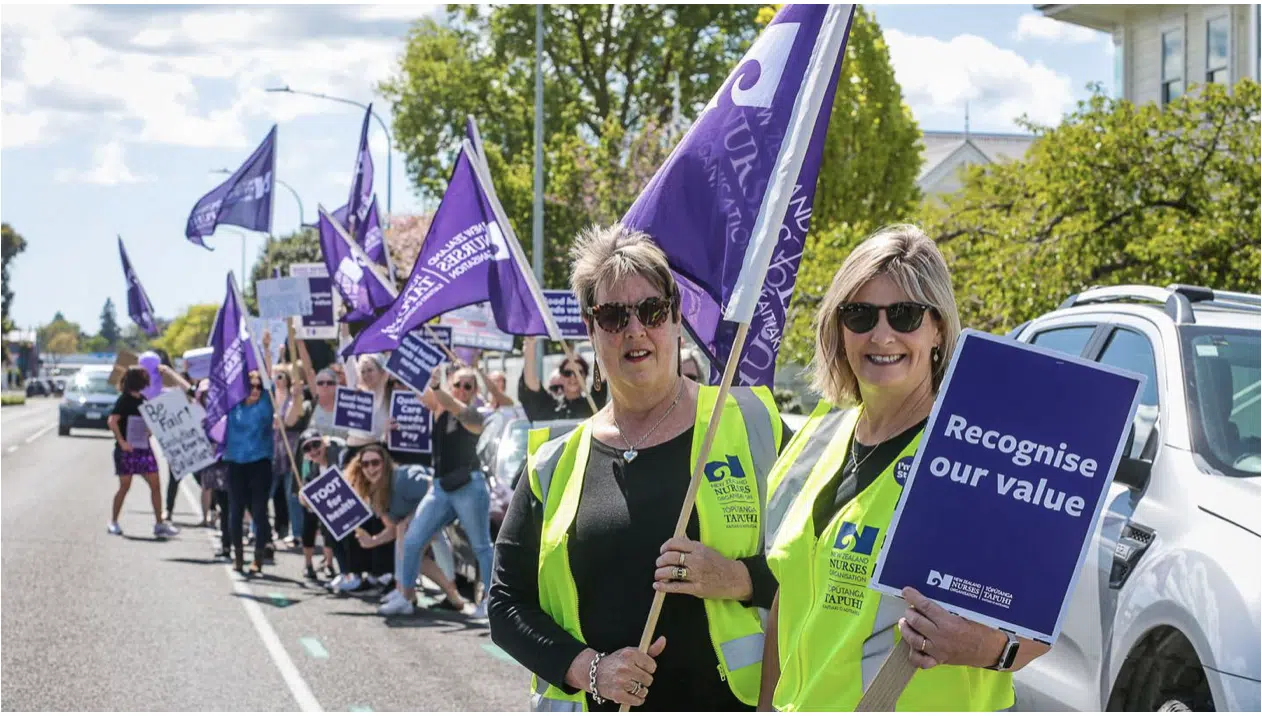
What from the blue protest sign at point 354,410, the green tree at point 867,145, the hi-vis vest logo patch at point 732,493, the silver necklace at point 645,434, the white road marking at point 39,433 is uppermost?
the green tree at point 867,145

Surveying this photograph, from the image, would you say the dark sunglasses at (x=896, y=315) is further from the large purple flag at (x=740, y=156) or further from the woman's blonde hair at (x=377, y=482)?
the woman's blonde hair at (x=377, y=482)

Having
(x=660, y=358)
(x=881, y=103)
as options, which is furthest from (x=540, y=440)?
(x=881, y=103)

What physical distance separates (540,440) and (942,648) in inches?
51.9

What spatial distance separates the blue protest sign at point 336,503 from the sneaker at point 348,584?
622mm

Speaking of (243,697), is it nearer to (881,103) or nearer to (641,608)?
(641,608)

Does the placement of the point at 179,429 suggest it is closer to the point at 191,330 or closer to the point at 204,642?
the point at 204,642

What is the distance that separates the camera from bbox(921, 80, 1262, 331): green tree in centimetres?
1207

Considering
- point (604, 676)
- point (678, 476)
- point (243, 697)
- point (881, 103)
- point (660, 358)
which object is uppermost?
point (881, 103)

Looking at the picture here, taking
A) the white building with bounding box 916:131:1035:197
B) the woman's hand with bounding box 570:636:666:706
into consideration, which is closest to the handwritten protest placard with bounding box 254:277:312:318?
the woman's hand with bounding box 570:636:666:706

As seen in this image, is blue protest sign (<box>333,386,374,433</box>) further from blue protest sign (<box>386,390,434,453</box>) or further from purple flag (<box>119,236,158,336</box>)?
purple flag (<box>119,236,158,336</box>)

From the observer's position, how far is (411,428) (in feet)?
41.2

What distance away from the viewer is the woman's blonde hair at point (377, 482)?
488 inches

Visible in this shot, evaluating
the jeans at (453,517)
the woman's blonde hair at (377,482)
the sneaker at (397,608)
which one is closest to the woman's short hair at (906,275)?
the jeans at (453,517)

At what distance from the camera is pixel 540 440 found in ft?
12.3
